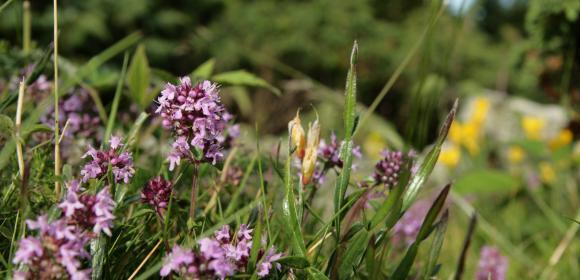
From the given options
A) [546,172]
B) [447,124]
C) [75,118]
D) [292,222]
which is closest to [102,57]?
[75,118]

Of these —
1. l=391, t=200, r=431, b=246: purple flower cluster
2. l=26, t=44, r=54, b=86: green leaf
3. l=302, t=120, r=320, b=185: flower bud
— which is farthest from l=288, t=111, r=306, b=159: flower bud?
l=391, t=200, r=431, b=246: purple flower cluster

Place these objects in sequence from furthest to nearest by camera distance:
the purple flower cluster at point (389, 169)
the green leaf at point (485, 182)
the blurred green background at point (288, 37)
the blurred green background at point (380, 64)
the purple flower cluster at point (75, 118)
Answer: the blurred green background at point (288, 37)
the blurred green background at point (380, 64)
the green leaf at point (485, 182)
the purple flower cluster at point (75, 118)
the purple flower cluster at point (389, 169)

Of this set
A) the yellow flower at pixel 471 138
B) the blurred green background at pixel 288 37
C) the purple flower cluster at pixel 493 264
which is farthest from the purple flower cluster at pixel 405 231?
the blurred green background at pixel 288 37

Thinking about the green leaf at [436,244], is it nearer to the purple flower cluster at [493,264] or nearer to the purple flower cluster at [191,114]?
the purple flower cluster at [191,114]

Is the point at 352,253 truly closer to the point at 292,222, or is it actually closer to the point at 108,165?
the point at 292,222

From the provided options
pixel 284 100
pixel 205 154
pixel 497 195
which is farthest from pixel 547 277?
pixel 284 100
